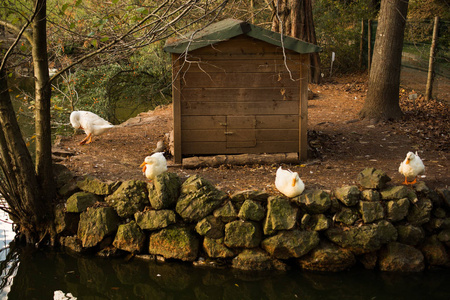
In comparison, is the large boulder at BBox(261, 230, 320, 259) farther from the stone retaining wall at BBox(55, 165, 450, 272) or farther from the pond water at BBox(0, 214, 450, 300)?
the pond water at BBox(0, 214, 450, 300)

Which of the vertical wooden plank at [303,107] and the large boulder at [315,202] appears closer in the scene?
the large boulder at [315,202]

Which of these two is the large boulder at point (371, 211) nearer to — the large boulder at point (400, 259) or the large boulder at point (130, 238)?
the large boulder at point (400, 259)

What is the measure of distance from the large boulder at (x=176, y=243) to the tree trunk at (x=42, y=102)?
5.64ft

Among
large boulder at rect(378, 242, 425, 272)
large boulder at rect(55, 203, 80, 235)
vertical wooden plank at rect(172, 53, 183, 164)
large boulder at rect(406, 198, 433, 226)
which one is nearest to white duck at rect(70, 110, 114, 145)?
vertical wooden plank at rect(172, 53, 183, 164)

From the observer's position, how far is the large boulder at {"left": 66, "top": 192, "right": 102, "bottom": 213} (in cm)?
643

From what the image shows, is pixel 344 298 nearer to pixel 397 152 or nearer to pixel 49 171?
pixel 397 152

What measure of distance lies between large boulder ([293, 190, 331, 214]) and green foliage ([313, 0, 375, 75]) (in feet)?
32.9

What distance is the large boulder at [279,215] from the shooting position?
599cm

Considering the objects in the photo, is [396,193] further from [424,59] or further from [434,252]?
[424,59]

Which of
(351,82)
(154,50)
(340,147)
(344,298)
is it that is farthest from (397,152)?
(154,50)

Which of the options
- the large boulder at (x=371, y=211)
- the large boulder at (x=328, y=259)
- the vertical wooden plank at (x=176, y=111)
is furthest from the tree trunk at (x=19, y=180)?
the large boulder at (x=371, y=211)

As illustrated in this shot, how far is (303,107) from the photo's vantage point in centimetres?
765

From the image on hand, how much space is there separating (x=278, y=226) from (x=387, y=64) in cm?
553

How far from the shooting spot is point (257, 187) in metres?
6.53
